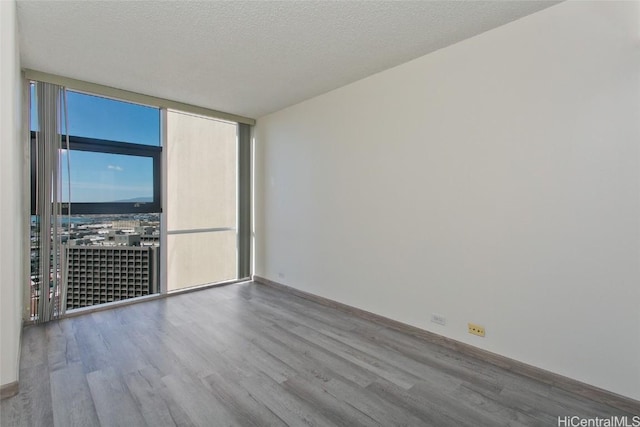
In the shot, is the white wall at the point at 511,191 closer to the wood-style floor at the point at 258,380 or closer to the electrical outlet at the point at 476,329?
the electrical outlet at the point at 476,329

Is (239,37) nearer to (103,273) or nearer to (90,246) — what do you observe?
(90,246)

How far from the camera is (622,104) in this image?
1885 mm

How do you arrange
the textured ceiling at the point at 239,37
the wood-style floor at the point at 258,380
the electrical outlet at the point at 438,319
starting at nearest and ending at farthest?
the wood-style floor at the point at 258,380, the textured ceiling at the point at 239,37, the electrical outlet at the point at 438,319

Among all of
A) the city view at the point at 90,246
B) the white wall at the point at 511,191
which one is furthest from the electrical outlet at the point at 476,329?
the city view at the point at 90,246

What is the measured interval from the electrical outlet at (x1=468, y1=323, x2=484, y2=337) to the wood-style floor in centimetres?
22

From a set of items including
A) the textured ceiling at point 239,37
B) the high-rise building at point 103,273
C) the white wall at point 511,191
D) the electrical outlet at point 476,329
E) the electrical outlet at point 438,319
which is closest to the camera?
the white wall at point 511,191

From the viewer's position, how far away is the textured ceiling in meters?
2.16

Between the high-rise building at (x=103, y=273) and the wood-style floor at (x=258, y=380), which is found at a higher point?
the high-rise building at (x=103, y=273)

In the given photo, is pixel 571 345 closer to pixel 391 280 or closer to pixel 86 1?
pixel 391 280

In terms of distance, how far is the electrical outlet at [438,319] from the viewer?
276 cm

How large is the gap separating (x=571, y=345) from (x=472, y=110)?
197cm

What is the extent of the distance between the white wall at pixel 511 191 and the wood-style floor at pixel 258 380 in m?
0.39

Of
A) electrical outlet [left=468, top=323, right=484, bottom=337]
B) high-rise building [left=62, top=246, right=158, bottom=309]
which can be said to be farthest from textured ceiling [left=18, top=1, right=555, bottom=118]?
electrical outlet [left=468, top=323, right=484, bottom=337]

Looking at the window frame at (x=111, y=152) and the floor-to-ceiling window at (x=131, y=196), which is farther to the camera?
the window frame at (x=111, y=152)
